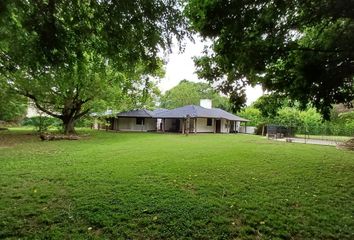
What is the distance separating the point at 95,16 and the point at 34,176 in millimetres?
5695

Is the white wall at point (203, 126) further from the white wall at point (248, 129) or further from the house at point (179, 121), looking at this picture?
the white wall at point (248, 129)

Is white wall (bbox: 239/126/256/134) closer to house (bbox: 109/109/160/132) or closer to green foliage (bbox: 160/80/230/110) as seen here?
house (bbox: 109/109/160/132)

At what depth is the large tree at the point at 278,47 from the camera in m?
5.50

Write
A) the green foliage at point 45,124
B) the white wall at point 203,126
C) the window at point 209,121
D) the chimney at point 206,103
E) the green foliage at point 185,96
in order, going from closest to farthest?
the green foliage at point 45,124 → the white wall at point 203,126 → the window at point 209,121 → the chimney at point 206,103 → the green foliage at point 185,96

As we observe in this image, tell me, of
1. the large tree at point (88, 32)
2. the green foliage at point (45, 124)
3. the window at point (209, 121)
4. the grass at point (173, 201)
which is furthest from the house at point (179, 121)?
the large tree at point (88, 32)

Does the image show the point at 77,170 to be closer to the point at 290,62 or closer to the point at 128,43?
the point at 128,43

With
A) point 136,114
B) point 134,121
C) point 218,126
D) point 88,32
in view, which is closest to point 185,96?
point 218,126

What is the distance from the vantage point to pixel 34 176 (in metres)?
8.54

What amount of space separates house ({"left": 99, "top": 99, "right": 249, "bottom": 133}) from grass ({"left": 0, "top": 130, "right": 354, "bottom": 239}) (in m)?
25.9

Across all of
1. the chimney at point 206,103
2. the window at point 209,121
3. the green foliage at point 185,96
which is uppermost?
the green foliage at point 185,96

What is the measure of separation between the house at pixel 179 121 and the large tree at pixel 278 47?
1077 inches

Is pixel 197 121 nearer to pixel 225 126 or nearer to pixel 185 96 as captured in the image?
pixel 225 126

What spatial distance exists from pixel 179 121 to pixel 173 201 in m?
33.8

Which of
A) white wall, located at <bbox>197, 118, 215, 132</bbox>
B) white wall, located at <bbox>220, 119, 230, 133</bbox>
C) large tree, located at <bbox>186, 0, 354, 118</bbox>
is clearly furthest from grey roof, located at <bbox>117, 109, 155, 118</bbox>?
large tree, located at <bbox>186, 0, 354, 118</bbox>
